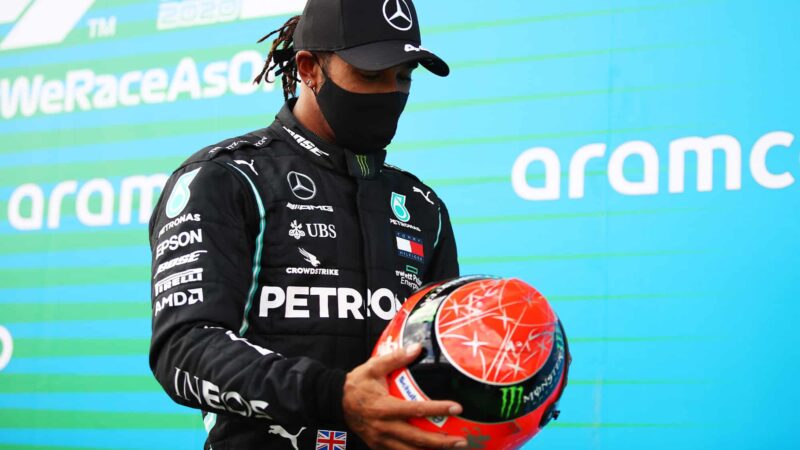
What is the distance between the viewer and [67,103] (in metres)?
3.46

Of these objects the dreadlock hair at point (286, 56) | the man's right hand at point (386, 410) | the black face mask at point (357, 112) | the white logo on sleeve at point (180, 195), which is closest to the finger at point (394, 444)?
the man's right hand at point (386, 410)

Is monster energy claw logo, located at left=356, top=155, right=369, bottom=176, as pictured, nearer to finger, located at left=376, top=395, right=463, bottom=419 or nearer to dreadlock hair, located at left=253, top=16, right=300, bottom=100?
dreadlock hair, located at left=253, top=16, right=300, bottom=100

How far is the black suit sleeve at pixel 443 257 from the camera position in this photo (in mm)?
1715

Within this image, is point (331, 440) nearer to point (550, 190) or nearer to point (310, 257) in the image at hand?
point (310, 257)

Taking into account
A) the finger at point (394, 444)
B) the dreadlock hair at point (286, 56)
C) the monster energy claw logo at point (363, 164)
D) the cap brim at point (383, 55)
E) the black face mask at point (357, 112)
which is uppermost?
the dreadlock hair at point (286, 56)

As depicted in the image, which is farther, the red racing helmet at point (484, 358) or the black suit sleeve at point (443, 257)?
the black suit sleeve at point (443, 257)

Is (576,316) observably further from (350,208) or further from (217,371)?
(217,371)

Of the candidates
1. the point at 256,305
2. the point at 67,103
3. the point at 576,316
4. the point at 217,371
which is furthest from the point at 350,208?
the point at 67,103

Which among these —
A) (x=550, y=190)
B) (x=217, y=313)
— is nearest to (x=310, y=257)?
(x=217, y=313)

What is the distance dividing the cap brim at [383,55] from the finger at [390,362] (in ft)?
1.60

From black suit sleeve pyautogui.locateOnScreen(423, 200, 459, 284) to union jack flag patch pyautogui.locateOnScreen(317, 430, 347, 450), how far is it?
1.17ft

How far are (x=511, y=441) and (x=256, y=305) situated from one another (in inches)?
16.7

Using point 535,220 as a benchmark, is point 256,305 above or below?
below

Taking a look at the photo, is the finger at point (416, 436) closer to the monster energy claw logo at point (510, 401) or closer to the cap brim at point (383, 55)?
the monster energy claw logo at point (510, 401)
